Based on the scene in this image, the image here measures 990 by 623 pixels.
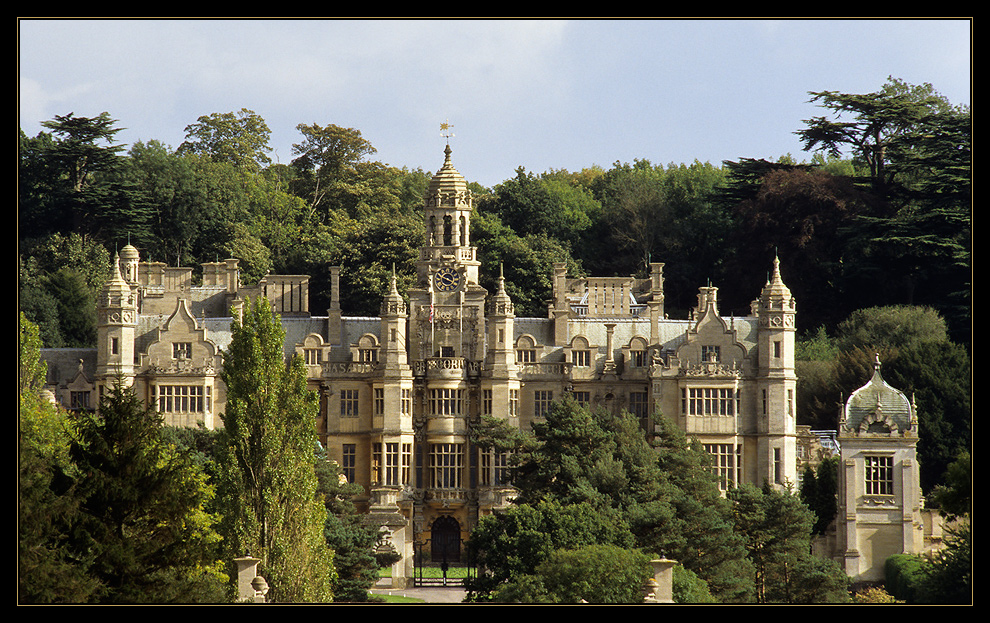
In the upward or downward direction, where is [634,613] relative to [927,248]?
downward

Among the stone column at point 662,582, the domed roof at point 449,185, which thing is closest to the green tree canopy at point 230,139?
the domed roof at point 449,185

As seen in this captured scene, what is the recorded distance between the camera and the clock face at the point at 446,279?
295ft

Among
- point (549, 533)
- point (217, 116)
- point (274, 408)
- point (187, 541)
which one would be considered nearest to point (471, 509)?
point (549, 533)

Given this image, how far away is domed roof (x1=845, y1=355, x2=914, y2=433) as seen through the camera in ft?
264

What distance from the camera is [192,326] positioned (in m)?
87.5

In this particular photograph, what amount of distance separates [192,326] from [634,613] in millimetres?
40530

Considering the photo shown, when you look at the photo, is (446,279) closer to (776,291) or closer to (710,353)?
(710,353)

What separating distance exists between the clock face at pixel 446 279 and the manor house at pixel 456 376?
7cm

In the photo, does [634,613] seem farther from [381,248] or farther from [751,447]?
[381,248]

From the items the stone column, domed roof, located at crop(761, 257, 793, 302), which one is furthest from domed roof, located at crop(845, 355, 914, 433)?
the stone column

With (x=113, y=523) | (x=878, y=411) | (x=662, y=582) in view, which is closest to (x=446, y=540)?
(x=878, y=411)

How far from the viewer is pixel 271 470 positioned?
205 feet

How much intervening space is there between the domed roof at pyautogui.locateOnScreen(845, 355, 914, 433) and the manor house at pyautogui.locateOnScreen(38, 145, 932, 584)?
6280 millimetres

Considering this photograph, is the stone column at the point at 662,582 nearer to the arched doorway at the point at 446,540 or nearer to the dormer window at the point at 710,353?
the dormer window at the point at 710,353
